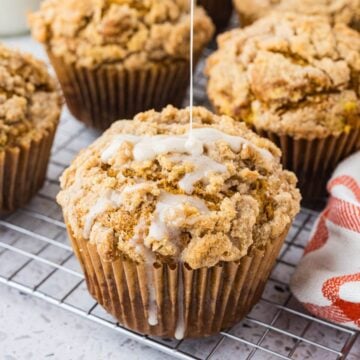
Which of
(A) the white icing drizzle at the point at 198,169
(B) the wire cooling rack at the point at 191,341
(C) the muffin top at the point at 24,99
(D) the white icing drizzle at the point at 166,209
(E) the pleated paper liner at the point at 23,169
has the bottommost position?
(B) the wire cooling rack at the point at 191,341

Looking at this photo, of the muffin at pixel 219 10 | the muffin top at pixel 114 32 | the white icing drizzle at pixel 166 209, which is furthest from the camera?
the muffin at pixel 219 10

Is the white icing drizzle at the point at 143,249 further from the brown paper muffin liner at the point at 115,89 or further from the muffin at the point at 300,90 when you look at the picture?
the brown paper muffin liner at the point at 115,89

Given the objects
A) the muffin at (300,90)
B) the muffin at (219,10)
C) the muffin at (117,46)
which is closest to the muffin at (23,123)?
the muffin at (117,46)

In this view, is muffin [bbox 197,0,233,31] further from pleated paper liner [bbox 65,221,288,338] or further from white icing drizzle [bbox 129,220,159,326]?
white icing drizzle [bbox 129,220,159,326]

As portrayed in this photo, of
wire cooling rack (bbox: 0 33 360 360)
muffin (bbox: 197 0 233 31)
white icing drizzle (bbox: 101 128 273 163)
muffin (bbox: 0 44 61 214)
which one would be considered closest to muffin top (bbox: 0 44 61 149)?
muffin (bbox: 0 44 61 214)

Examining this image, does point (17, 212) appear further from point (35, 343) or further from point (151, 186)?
point (151, 186)

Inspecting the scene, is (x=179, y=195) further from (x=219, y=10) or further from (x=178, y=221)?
(x=219, y=10)

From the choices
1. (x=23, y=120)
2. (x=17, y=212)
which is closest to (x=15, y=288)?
(x=17, y=212)
